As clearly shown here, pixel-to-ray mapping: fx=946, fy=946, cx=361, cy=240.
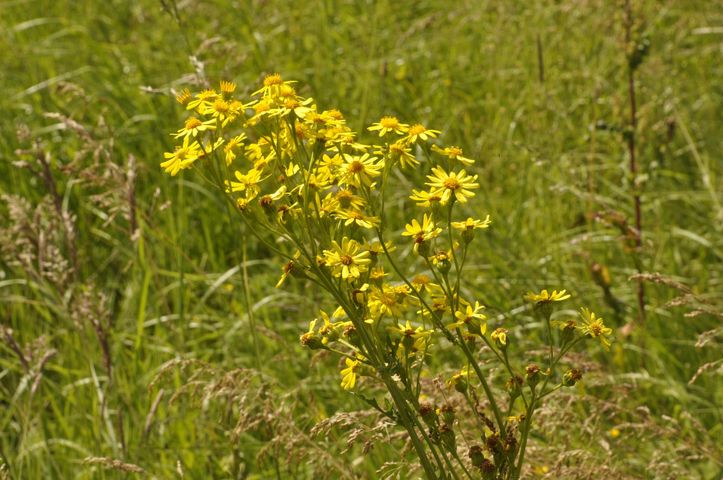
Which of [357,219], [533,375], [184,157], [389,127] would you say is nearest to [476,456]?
[533,375]

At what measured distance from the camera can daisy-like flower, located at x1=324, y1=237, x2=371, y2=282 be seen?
1.43 m

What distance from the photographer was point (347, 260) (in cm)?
145

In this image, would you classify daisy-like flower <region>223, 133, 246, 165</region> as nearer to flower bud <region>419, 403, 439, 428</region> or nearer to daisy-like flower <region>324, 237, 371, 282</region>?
daisy-like flower <region>324, 237, 371, 282</region>

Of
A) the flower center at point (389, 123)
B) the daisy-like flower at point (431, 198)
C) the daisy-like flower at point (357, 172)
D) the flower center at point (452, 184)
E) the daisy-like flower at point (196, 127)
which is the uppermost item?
the daisy-like flower at point (196, 127)

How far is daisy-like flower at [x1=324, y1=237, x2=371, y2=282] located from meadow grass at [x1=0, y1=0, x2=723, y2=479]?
16.2 inches

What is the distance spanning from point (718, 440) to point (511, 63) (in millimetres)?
1838

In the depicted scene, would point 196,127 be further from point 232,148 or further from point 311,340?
point 311,340

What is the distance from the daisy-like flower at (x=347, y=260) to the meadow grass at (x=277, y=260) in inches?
16.2

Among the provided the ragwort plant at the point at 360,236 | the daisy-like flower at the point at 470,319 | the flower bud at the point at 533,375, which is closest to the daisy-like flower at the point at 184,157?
the ragwort plant at the point at 360,236

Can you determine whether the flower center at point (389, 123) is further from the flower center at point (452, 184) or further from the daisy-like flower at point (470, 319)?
the daisy-like flower at point (470, 319)

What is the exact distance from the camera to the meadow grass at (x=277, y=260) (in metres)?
2.41

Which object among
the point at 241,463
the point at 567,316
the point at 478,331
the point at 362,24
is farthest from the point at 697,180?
the point at 478,331

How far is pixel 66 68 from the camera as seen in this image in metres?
4.49

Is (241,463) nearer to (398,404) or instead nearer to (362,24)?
(398,404)
